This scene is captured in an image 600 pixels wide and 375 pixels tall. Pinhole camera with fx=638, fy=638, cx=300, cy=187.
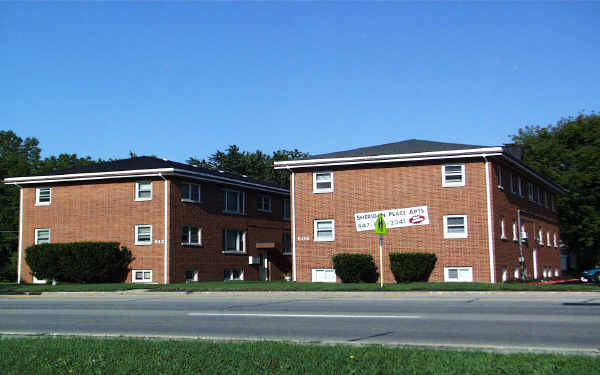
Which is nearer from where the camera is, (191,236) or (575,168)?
(191,236)

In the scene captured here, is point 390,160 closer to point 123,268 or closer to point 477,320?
point 123,268

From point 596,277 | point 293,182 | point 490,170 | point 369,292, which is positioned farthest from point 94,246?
point 596,277

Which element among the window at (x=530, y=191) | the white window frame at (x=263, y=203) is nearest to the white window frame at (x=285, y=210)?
the white window frame at (x=263, y=203)

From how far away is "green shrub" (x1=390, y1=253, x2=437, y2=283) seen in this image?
2862 cm

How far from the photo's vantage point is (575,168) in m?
50.0

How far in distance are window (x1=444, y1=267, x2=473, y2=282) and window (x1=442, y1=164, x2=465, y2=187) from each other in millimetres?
3838

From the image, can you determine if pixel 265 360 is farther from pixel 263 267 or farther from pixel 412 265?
pixel 263 267

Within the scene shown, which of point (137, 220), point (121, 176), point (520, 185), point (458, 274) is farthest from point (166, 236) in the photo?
point (520, 185)

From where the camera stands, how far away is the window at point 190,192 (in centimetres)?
3451

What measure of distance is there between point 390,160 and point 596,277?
15.6 meters

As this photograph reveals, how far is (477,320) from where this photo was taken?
12.0m

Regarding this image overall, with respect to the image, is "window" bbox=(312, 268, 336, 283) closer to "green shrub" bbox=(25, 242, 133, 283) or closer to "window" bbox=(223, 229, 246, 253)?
"window" bbox=(223, 229, 246, 253)

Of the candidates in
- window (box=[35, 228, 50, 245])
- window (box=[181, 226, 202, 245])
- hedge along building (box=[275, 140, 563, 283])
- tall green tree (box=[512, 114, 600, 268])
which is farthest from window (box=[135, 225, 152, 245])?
tall green tree (box=[512, 114, 600, 268])

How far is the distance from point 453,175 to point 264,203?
51.7 ft
